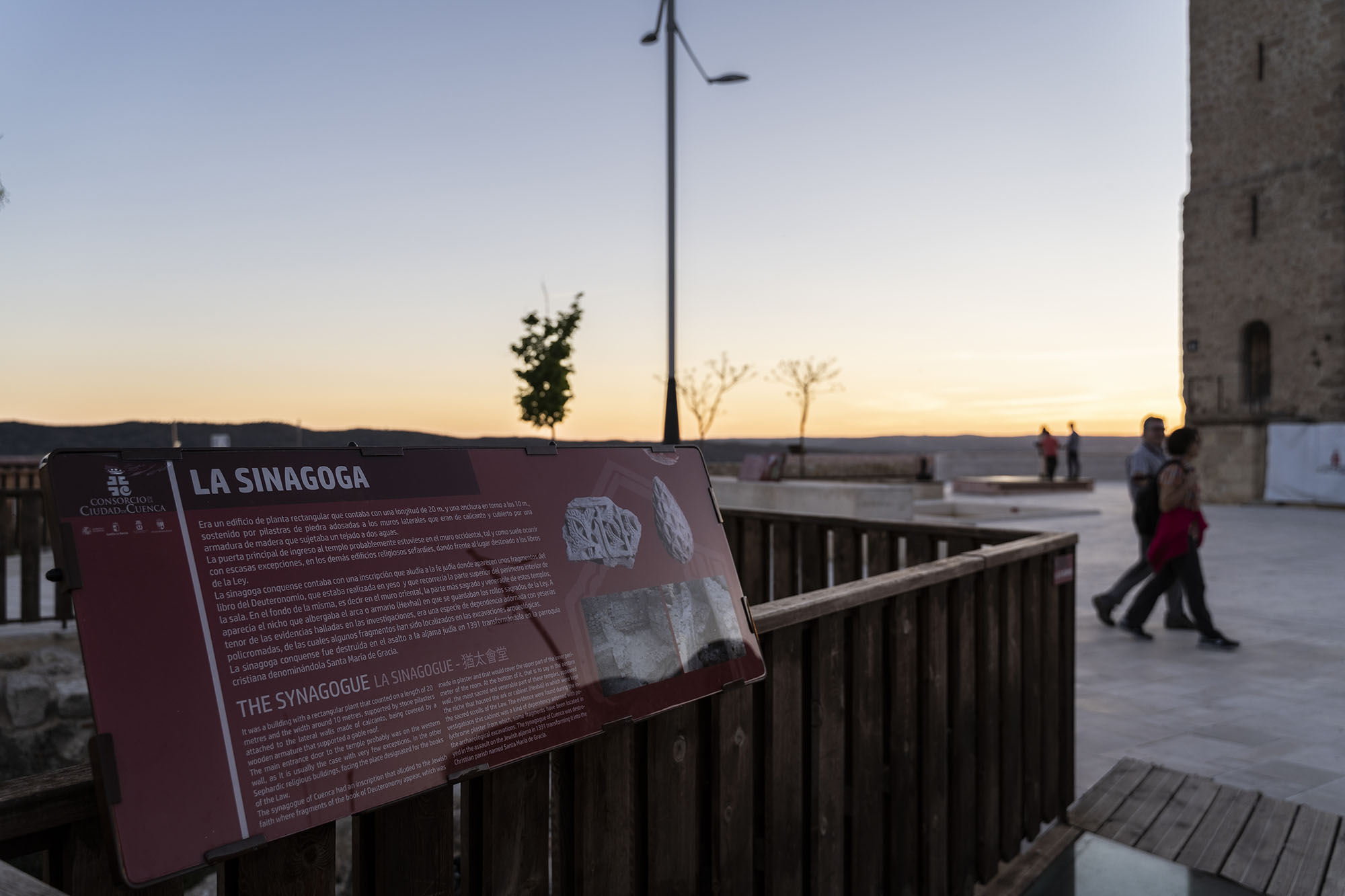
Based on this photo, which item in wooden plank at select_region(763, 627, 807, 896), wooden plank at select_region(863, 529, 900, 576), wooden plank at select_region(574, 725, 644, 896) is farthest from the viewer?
wooden plank at select_region(863, 529, 900, 576)

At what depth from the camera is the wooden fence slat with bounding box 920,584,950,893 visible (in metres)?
2.89

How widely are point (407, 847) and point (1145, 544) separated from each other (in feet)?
24.5

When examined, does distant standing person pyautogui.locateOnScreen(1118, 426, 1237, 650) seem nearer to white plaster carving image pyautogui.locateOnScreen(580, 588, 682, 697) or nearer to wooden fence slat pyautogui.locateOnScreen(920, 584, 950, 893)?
wooden fence slat pyautogui.locateOnScreen(920, 584, 950, 893)

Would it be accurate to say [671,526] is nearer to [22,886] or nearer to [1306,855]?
[22,886]

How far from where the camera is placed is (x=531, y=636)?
1550 mm

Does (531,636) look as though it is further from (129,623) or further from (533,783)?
(129,623)

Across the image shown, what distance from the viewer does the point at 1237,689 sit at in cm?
561

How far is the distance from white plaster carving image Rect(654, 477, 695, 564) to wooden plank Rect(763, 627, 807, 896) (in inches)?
16.7

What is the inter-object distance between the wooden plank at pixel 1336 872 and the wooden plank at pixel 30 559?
8.49m

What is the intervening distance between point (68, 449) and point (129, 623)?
269 millimetres

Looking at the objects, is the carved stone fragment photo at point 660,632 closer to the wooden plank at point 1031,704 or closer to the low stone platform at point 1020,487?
the wooden plank at point 1031,704

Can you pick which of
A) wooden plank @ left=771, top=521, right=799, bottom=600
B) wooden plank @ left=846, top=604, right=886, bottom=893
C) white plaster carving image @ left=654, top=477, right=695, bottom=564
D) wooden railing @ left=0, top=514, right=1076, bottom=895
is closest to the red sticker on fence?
wooden railing @ left=0, top=514, right=1076, bottom=895

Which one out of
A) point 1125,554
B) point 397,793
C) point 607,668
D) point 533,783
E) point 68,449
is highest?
point 68,449

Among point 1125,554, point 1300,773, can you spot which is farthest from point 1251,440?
point 1300,773
